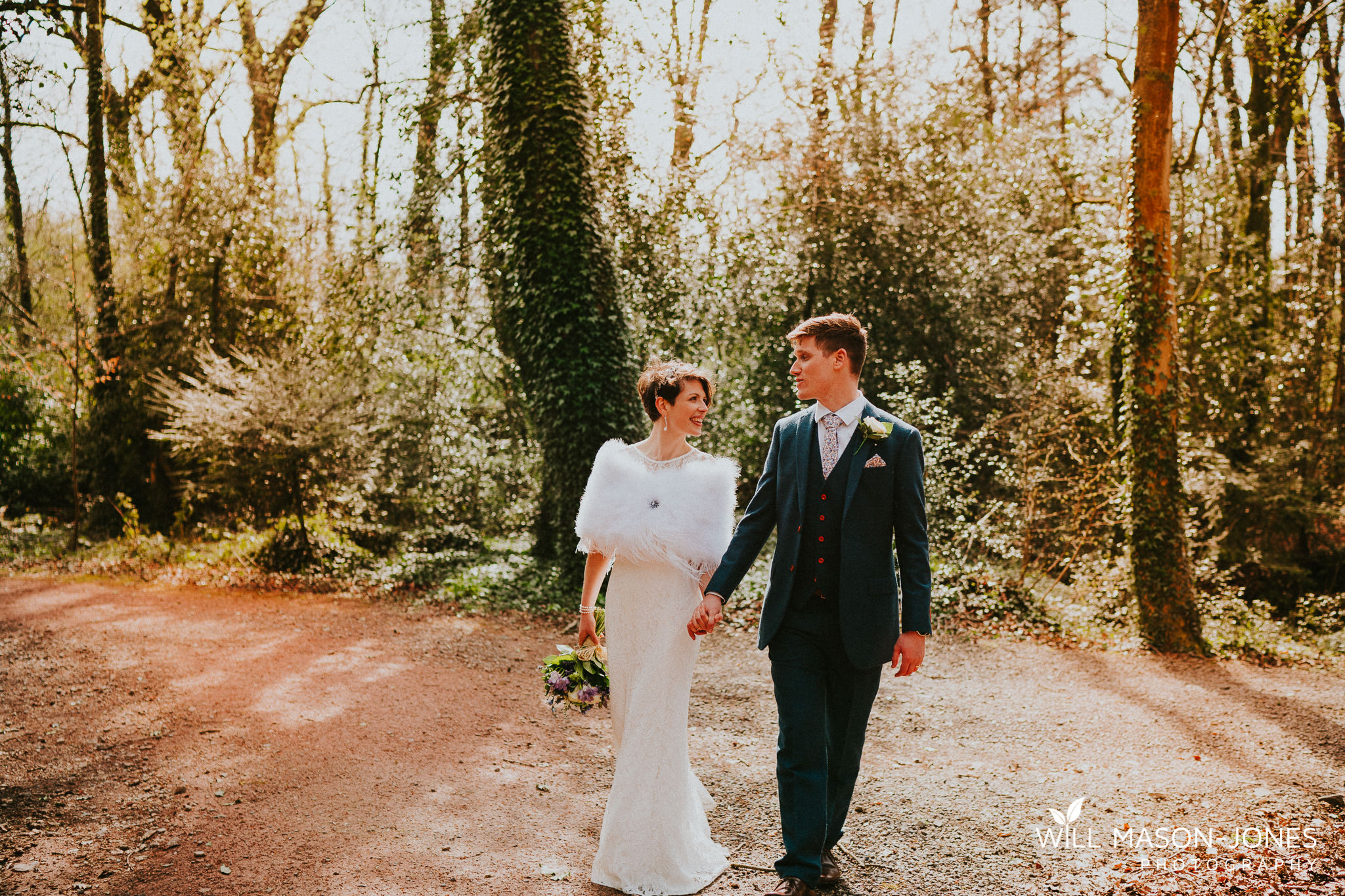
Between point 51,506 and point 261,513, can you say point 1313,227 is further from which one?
point 51,506

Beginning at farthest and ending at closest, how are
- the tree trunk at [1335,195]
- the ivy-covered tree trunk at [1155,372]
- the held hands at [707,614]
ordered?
the tree trunk at [1335,195] < the ivy-covered tree trunk at [1155,372] < the held hands at [707,614]

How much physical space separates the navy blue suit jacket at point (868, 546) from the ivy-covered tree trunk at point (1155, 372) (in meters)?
6.11

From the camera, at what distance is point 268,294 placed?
14094 millimetres

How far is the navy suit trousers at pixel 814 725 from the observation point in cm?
321

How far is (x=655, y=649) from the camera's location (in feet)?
11.8

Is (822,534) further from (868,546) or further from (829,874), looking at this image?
(829,874)

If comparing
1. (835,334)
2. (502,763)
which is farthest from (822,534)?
(502,763)

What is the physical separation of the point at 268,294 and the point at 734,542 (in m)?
13.0

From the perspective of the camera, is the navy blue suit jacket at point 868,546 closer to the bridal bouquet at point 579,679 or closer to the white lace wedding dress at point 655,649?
the white lace wedding dress at point 655,649

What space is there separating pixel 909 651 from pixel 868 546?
415mm

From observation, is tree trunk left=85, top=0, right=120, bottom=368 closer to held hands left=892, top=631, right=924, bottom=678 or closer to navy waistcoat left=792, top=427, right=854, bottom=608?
navy waistcoat left=792, top=427, right=854, bottom=608

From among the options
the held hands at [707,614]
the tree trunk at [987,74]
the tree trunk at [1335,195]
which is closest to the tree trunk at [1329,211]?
the tree trunk at [1335,195]

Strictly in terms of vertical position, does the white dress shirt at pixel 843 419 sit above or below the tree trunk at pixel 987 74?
below

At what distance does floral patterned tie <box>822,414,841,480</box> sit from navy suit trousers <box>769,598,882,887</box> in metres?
0.53
